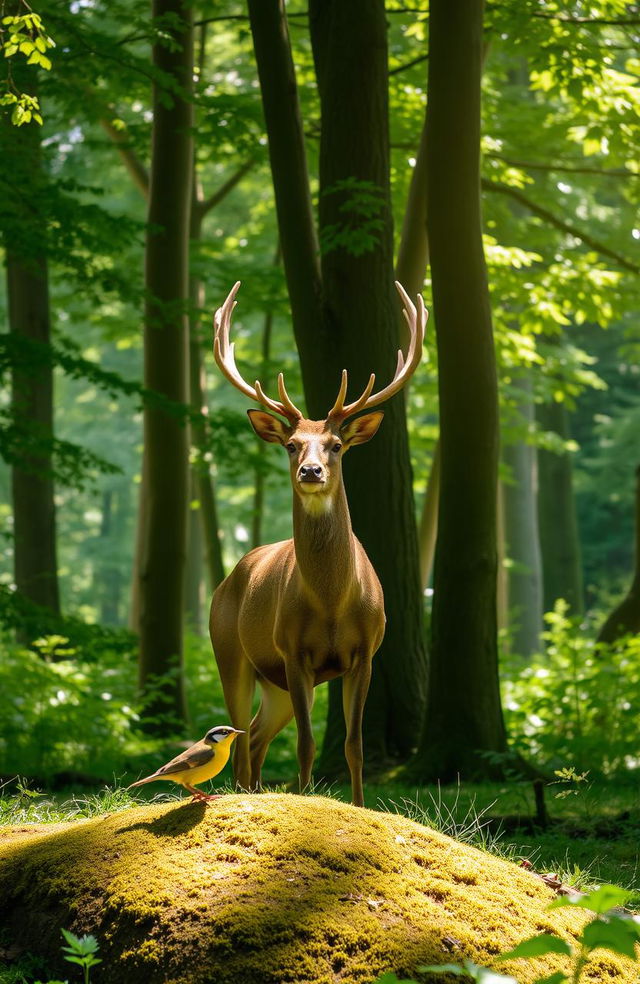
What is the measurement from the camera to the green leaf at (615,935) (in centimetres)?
273

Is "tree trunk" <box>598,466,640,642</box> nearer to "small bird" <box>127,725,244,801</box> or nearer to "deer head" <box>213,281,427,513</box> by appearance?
"deer head" <box>213,281,427,513</box>

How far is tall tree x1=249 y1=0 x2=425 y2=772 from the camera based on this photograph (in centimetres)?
910

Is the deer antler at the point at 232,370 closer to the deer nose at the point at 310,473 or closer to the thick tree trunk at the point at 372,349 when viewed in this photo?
the deer nose at the point at 310,473

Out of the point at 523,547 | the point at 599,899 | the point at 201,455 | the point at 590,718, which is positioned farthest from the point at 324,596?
the point at 523,547

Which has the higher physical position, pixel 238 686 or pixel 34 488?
pixel 34 488

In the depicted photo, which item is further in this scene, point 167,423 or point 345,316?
point 167,423

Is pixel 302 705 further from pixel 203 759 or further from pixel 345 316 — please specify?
pixel 345 316

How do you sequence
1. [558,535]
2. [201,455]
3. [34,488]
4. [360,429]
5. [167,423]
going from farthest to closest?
[558,535] < [201,455] < [34,488] < [167,423] < [360,429]

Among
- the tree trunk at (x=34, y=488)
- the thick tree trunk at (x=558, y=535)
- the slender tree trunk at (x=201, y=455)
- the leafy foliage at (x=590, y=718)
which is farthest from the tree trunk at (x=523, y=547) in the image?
the tree trunk at (x=34, y=488)

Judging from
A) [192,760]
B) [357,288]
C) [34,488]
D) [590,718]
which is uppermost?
[357,288]

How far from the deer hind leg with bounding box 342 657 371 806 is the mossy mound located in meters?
0.53

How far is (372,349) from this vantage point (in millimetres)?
9156

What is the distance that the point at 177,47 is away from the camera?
397 inches

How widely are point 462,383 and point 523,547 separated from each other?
11.1 meters
